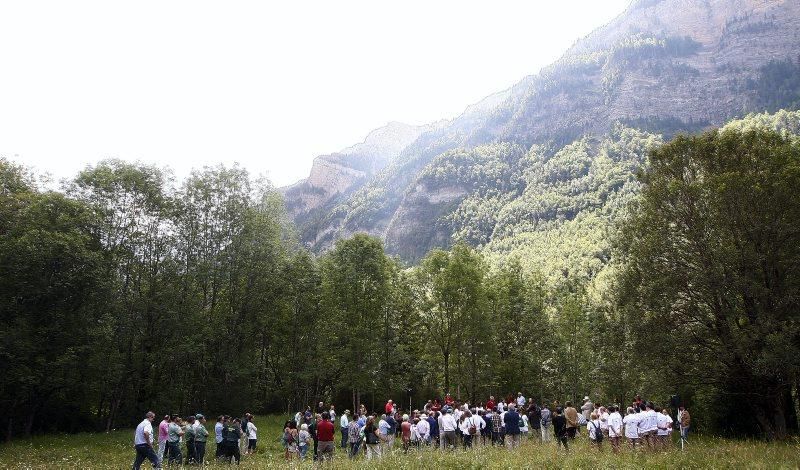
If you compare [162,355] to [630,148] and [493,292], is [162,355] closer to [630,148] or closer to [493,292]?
[493,292]

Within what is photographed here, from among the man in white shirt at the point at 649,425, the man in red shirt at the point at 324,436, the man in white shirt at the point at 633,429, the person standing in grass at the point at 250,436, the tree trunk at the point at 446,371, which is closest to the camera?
the man in red shirt at the point at 324,436

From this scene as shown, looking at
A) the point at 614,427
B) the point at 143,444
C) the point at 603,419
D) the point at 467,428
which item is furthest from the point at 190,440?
the point at 603,419

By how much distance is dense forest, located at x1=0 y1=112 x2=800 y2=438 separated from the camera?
24.0 meters

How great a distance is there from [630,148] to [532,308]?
524ft

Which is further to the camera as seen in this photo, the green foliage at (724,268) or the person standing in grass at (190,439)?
the green foliage at (724,268)

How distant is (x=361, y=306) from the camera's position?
44656mm

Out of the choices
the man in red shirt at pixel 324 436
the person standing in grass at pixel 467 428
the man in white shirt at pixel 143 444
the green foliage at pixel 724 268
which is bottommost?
the person standing in grass at pixel 467 428

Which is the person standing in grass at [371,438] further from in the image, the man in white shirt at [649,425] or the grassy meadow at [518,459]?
the man in white shirt at [649,425]

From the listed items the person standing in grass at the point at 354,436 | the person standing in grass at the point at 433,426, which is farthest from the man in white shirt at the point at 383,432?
the person standing in grass at the point at 433,426

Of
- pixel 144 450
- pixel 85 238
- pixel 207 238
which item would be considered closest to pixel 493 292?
pixel 207 238

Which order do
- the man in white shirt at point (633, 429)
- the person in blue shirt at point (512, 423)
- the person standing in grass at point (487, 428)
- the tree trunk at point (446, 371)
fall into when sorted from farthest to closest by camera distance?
the tree trunk at point (446, 371) → the person standing in grass at point (487, 428) → the person in blue shirt at point (512, 423) → the man in white shirt at point (633, 429)

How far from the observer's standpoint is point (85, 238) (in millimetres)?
31969

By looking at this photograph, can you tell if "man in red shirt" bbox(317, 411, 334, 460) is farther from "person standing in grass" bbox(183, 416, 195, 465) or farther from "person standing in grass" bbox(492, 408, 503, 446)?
"person standing in grass" bbox(492, 408, 503, 446)

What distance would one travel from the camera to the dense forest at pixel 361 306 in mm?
23969
